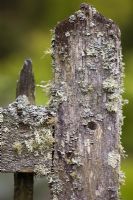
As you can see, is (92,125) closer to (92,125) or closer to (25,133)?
(92,125)

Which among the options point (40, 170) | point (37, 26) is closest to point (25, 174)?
point (40, 170)

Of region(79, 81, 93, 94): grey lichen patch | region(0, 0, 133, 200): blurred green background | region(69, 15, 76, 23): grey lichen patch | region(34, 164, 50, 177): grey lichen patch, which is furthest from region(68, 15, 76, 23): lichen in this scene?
region(0, 0, 133, 200): blurred green background

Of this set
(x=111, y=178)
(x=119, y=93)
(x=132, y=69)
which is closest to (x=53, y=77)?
(x=119, y=93)

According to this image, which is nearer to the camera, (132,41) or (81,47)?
(81,47)

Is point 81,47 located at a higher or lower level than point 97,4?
lower

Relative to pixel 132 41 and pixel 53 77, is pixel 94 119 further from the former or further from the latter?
pixel 132 41

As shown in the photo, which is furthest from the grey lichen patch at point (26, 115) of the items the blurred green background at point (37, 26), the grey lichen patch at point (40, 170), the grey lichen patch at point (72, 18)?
the blurred green background at point (37, 26)

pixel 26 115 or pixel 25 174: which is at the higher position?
pixel 26 115
